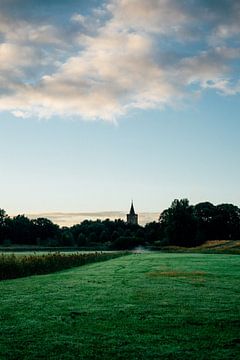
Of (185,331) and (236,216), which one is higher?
(236,216)

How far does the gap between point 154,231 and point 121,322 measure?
10876 cm

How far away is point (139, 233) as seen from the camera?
11512 cm

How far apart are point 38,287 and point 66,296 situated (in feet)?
12.5

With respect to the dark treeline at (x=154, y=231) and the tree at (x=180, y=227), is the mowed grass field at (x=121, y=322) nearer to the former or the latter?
the dark treeline at (x=154, y=231)

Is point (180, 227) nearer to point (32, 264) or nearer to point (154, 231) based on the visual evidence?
point (154, 231)

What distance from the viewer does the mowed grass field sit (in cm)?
896

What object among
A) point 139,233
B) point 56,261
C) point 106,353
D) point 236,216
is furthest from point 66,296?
point 236,216

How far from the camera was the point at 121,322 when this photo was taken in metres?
11.7

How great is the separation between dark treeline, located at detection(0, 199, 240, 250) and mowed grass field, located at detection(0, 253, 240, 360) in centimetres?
7412

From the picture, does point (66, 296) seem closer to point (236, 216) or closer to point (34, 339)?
point (34, 339)

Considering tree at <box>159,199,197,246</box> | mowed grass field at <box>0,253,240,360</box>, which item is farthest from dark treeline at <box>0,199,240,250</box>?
mowed grass field at <box>0,253,240,360</box>

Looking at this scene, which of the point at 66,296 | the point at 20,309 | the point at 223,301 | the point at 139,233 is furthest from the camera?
the point at 139,233

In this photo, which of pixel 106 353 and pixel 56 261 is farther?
pixel 56 261

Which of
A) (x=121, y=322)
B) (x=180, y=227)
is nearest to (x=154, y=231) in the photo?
(x=180, y=227)
